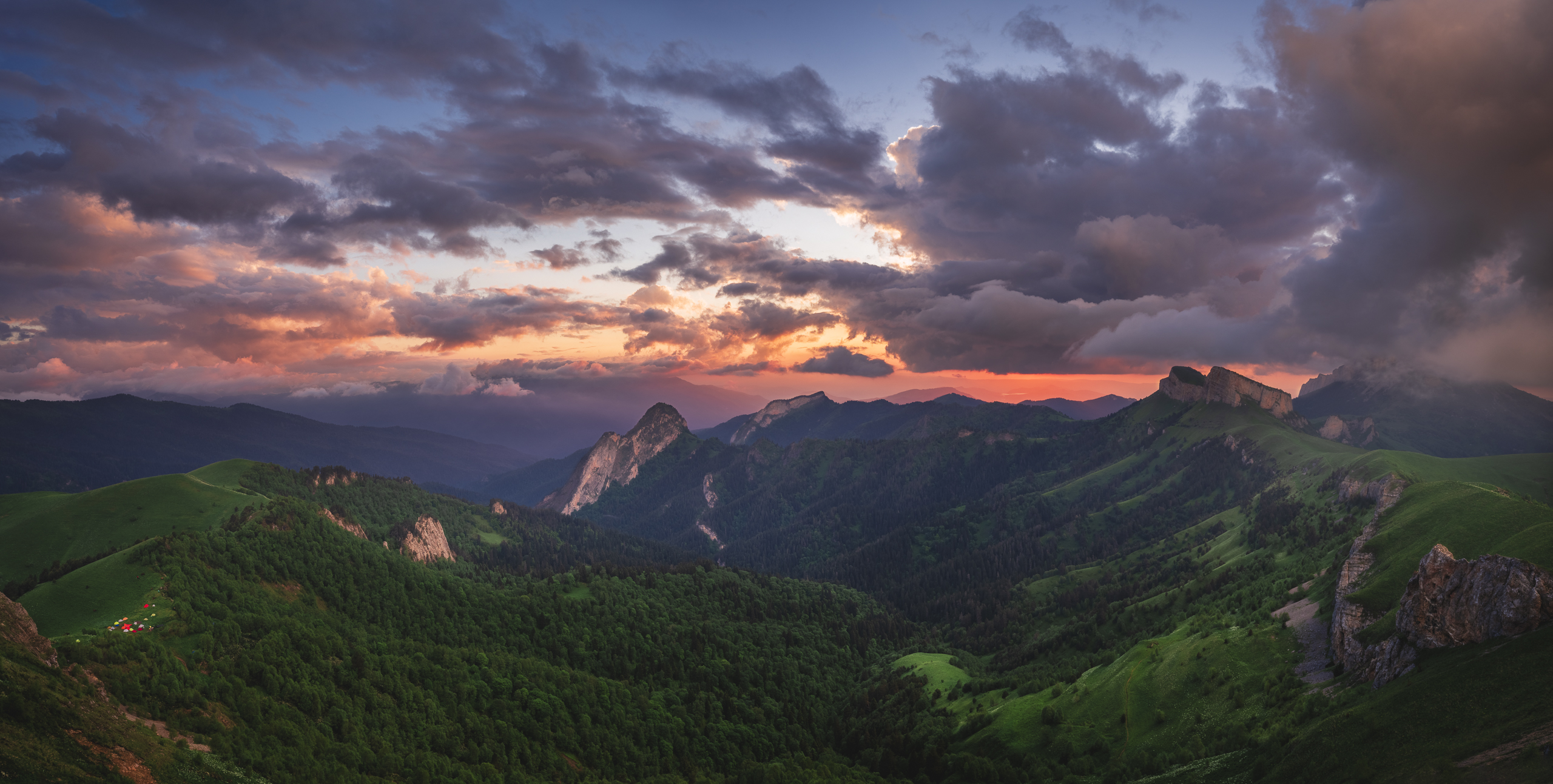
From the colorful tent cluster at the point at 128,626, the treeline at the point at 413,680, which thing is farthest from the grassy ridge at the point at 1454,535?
the colorful tent cluster at the point at 128,626

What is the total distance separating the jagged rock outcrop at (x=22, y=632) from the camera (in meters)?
67.6

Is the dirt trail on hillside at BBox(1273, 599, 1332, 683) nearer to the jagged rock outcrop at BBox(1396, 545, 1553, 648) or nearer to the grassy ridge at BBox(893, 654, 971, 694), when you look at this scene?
the jagged rock outcrop at BBox(1396, 545, 1553, 648)

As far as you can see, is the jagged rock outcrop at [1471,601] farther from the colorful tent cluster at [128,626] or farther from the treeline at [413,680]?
the colorful tent cluster at [128,626]

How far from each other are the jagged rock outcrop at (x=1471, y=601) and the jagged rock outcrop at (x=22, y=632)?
156 m

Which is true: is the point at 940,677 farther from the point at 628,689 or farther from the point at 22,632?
the point at 22,632

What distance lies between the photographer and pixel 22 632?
69375mm

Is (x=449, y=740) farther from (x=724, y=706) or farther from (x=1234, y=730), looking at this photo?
(x=1234, y=730)

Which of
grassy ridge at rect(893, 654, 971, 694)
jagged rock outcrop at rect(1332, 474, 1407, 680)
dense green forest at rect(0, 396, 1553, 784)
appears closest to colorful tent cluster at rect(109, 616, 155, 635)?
dense green forest at rect(0, 396, 1553, 784)

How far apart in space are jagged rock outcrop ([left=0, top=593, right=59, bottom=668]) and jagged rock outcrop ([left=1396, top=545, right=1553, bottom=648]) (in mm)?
155601

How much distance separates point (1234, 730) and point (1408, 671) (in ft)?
79.7

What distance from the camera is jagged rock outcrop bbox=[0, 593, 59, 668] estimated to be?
67625mm

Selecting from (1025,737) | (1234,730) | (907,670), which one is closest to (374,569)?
(907,670)

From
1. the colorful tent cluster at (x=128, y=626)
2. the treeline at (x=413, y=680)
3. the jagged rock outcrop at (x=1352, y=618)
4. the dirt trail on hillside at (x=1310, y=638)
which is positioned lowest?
the treeline at (x=413, y=680)

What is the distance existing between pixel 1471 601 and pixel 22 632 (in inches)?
6307
